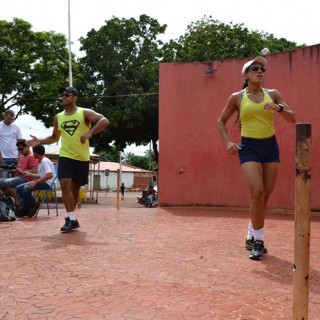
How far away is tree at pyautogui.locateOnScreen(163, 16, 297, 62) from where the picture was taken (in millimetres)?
25078

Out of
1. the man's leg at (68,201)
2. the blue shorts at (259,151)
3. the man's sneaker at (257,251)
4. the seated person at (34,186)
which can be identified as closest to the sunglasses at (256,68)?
the blue shorts at (259,151)

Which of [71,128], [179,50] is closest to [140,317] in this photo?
[71,128]

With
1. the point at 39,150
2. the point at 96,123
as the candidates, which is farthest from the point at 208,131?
the point at 96,123

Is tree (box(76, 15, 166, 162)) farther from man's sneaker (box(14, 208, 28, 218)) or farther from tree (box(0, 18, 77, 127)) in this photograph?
man's sneaker (box(14, 208, 28, 218))

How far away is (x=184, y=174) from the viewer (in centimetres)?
997

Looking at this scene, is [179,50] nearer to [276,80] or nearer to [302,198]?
[276,80]

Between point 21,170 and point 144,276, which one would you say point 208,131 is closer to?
point 21,170

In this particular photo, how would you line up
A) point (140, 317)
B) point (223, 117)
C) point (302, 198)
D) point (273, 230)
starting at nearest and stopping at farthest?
1. point (302, 198)
2. point (140, 317)
3. point (223, 117)
4. point (273, 230)

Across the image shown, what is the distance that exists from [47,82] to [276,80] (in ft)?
57.0

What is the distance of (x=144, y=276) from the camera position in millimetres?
3367

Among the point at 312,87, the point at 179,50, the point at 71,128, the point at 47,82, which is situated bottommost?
the point at 71,128

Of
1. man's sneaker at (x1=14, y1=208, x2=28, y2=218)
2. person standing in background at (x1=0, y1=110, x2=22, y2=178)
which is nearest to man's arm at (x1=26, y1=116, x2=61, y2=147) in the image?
man's sneaker at (x1=14, y1=208, x2=28, y2=218)

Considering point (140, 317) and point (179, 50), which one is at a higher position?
point (179, 50)

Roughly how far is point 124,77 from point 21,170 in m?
19.2
